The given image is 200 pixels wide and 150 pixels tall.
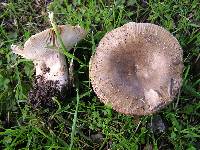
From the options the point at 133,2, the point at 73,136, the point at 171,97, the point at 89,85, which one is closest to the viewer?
the point at 171,97

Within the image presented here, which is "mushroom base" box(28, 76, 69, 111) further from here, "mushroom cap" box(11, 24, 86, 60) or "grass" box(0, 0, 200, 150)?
"mushroom cap" box(11, 24, 86, 60)

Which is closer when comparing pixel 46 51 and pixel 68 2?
pixel 46 51

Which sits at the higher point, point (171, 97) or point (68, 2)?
point (68, 2)

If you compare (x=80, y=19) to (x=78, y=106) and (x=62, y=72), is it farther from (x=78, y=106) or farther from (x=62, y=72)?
(x=78, y=106)

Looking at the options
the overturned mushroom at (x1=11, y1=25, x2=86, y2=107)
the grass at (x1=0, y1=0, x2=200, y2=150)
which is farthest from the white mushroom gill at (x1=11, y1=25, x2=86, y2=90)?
the grass at (x1=0, y1=0, x2=200, y2=150)

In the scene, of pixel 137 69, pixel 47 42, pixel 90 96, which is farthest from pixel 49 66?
pixel 137 69

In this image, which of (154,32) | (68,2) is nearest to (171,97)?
(154,32)

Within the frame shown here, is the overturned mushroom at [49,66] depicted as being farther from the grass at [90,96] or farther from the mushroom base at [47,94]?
the grass at [90,96]

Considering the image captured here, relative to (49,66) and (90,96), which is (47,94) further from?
(90,96)
